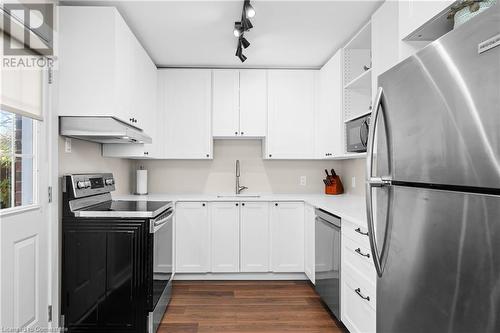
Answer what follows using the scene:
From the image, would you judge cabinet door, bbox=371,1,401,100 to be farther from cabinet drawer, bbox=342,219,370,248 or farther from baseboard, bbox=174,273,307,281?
baseboard, bbox=174,273,307,281

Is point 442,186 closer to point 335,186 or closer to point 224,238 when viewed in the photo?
point 224,238

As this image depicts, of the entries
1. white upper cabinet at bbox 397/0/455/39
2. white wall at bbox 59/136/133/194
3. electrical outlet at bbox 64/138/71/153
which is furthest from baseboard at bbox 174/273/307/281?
white upper cabinet at bbox 397/0/455/39

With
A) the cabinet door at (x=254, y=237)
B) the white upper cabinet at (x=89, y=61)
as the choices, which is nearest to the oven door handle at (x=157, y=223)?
the white upper cabinet at (x=89, y=61)

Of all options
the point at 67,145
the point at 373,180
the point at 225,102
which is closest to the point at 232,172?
the point at 225,102

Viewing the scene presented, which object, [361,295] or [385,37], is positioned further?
[385,37]

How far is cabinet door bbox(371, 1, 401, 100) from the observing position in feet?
6.53

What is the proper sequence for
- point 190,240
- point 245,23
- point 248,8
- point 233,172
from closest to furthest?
point 248,8, point 245,23, point 190,240, point 233,172

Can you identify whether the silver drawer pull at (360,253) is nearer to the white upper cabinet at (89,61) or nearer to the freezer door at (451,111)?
the freezer door at (451,111)

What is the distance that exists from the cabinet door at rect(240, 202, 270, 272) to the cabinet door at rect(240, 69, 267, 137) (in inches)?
35.3

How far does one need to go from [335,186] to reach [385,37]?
6.46ft

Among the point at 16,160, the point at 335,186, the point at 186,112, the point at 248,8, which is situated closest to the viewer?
the point at 16,160

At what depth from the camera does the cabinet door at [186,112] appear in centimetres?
356

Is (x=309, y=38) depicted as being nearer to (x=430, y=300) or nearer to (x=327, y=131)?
(x=327, y=131)

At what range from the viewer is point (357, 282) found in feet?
6.64
